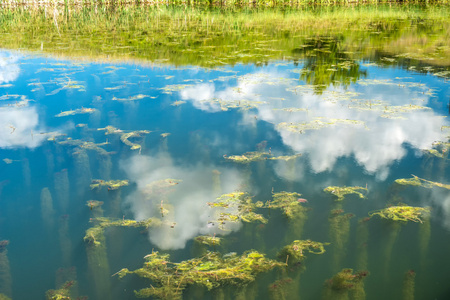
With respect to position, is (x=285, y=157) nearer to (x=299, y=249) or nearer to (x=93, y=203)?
(x=299, y=249)

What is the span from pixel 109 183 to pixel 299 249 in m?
2.65

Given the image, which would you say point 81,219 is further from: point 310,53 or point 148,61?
point 310,53

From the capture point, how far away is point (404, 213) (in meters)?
3.87

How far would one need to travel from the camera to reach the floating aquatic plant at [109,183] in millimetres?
4492

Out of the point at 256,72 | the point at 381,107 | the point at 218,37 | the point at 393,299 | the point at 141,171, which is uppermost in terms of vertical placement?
the point at 218,37

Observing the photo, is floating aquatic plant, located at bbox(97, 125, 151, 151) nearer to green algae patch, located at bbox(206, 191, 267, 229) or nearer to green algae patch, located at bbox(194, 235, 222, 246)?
green algae patch, located at bbox(206, 191, 267, 229)

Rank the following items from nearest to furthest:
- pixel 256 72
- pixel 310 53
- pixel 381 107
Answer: pixel 381 107 < pixel 256 72 < pixel 310 53

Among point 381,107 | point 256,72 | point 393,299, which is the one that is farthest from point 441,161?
point 256,72

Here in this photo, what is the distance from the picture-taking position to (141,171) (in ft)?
15.9

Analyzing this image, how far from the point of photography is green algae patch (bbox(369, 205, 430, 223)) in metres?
3.79

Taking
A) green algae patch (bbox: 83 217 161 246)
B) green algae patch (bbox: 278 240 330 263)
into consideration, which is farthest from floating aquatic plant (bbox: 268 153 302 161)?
green algae patch (bbox: 83 217 161 246)

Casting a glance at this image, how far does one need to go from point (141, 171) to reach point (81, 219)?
1160mm

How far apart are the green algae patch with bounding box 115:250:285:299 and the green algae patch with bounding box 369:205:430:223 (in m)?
1.49

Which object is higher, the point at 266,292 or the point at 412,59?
the point at 412,59
